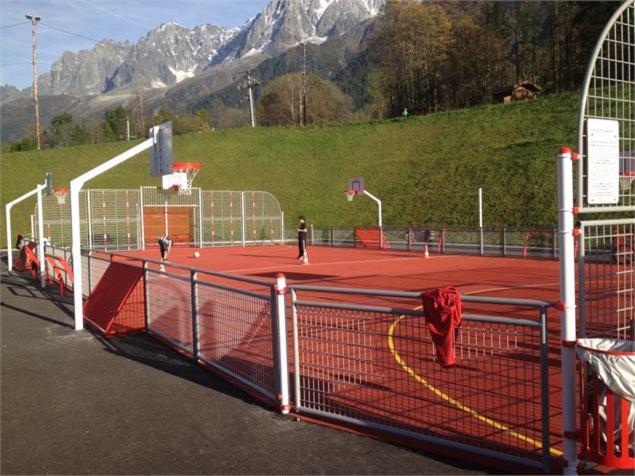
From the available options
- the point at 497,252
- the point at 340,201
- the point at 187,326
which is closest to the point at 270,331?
the point at 187,326

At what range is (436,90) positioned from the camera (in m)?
70.6

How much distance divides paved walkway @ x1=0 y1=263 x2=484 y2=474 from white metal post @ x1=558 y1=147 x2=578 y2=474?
0.71 meters

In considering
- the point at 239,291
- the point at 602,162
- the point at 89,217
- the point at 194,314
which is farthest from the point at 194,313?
the point at 89,217

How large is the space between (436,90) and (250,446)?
70.4 metres

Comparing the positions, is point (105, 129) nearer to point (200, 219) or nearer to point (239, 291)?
point (200, 219)

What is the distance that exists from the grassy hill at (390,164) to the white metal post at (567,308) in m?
31.1

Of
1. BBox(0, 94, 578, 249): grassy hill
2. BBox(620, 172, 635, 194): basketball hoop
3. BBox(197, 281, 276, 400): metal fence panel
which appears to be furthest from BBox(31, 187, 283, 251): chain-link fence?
BBox(620, 172, 635, 194): basketball hoop

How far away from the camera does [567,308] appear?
167 inches

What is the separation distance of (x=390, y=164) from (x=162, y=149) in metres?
38.0

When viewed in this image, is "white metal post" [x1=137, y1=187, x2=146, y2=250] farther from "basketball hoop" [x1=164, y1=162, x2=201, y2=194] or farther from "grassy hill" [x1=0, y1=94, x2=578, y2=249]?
"grassy hill" [x1=0, y1=94, x2=578, y2=249]

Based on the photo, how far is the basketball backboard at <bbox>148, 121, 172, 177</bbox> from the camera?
11.4 metres

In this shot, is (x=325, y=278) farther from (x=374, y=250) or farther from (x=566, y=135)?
(x=566, y=135)

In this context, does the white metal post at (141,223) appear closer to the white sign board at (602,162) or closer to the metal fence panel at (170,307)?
Result: the metal fence panel at (170,307)

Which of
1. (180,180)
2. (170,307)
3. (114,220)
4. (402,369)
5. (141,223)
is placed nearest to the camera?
(402,369)
